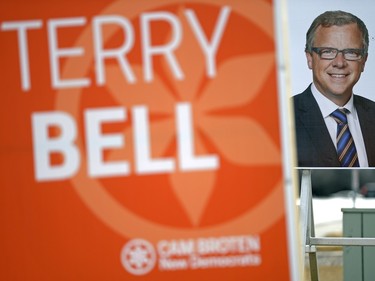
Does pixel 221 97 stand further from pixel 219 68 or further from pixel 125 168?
pixel 125 168

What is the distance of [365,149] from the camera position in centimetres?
580

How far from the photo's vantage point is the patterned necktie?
5.80 m

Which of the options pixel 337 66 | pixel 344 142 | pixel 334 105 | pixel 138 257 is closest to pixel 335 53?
pixel 337 66

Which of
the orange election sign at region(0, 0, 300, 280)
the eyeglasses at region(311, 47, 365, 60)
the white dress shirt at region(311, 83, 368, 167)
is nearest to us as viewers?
the orange election sign at region(0, 0, 300, 280)

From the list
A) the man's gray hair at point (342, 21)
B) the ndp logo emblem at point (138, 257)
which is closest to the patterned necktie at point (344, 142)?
the man's gray hair at point (342, 21)

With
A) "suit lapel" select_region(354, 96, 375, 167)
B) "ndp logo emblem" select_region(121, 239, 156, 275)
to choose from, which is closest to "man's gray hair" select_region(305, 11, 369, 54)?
"suit lapel" select_region(354, 96, 375, 167)

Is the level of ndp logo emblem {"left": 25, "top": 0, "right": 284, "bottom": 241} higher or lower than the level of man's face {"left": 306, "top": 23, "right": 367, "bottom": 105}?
lower

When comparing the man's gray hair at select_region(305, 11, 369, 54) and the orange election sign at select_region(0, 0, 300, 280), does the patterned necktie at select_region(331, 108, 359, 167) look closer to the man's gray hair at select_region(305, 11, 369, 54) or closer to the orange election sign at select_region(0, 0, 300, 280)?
the man's gray hair at select_region(305, 11, 369, 54)

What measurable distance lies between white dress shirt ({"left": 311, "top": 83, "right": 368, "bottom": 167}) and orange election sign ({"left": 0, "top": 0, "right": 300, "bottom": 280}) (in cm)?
243

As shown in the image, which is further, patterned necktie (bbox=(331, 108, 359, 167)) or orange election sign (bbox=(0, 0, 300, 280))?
patterned necktie (bbox=(331, 108, 359, 167))

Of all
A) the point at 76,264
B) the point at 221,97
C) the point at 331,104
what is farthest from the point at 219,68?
the point at 331,104

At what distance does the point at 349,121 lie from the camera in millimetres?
5840

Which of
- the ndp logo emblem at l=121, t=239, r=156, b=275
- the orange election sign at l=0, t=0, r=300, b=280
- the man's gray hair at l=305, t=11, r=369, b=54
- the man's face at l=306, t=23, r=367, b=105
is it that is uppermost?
the man's gray hair at l=305, t=11, r=369, b=54

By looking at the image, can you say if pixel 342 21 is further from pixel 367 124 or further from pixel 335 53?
pixel 367 124
